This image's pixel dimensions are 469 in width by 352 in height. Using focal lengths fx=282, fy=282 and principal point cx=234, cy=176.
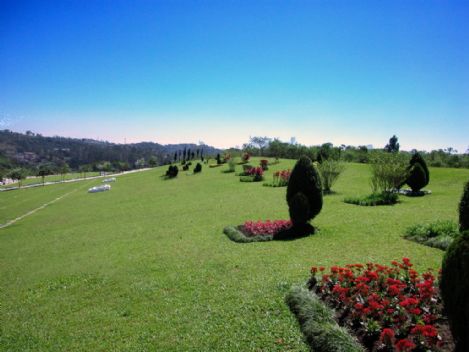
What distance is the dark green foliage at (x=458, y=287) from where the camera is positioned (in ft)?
10.1

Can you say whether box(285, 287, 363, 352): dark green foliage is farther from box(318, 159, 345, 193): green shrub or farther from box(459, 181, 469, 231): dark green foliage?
box(318, 159, 345, 193): green shrub

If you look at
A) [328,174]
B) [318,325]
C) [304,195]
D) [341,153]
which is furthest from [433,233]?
[341,153]

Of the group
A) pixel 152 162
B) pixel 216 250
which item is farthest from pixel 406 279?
pixel 152 162

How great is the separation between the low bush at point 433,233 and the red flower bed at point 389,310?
3.95 metres

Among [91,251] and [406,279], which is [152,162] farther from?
[406,279]

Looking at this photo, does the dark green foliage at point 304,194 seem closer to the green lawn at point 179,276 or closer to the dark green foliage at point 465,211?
the green lawn at point 179,276

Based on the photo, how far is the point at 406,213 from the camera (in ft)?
43.5

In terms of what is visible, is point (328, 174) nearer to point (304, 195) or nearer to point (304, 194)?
point (304, 194)

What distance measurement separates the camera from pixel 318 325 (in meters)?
4.81

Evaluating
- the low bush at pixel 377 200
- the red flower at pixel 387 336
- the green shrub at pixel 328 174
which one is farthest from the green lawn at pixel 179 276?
the green shrub at pixel 328 174

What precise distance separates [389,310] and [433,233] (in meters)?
6.58

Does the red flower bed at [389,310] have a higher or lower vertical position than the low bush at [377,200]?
lower

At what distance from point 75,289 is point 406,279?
8.66 m

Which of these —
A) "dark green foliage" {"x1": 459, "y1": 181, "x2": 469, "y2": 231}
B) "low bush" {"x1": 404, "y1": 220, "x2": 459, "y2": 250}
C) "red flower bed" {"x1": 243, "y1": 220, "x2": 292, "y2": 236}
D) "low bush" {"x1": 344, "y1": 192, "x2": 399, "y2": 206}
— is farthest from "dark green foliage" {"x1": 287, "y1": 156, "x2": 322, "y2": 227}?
"low bush" {"x1": 344, "y1": 192, "x2": 399, "y2": 206}
